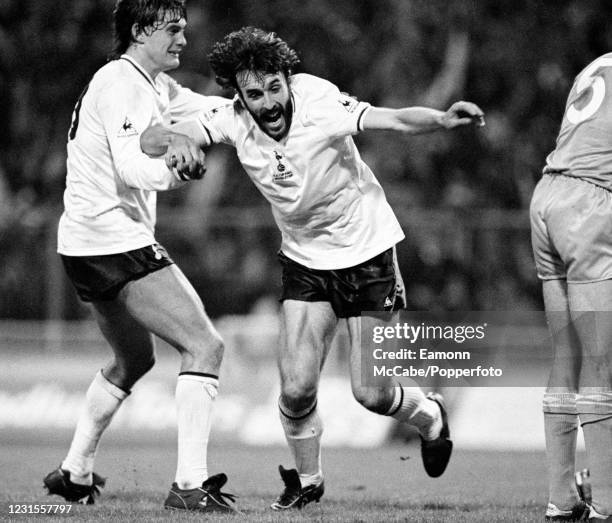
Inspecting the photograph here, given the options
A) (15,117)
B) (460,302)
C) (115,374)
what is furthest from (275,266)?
(115,374)

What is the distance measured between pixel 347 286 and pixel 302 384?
530mm

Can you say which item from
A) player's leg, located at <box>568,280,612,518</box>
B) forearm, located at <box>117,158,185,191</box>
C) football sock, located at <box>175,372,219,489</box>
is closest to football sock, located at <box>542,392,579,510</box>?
player's leg, located at <box>568,280,612,518</box>

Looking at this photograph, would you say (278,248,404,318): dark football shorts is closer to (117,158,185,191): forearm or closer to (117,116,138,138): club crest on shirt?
(117,158,185,191): forearm

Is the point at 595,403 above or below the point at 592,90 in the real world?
below

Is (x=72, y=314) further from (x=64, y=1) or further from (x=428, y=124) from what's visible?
(x=428, y=124)

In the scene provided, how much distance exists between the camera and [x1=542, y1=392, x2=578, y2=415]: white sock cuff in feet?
16.0

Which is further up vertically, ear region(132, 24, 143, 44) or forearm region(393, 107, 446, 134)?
ear region(132, 24, 143, 44)

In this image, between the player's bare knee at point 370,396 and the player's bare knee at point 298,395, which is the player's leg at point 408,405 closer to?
the player's bare knee at point 370,396

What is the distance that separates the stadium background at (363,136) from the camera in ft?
40.6

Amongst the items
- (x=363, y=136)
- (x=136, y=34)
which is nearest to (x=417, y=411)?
(x=136, y=34)

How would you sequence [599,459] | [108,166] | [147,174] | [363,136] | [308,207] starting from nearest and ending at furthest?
1. [599,459]
2. [147,174]
3. [308,207]
4. [108,166]
5. [363,136]

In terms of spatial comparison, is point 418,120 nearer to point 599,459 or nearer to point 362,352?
point 362,352

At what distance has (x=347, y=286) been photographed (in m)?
5.55

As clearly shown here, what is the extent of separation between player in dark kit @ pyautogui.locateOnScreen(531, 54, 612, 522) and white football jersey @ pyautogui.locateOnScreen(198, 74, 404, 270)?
3.03ft
